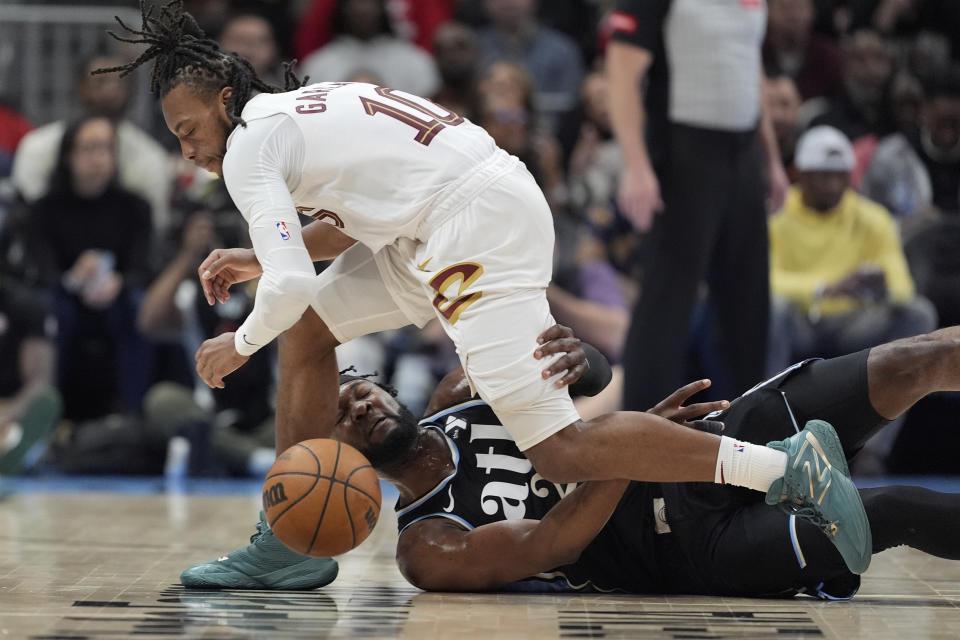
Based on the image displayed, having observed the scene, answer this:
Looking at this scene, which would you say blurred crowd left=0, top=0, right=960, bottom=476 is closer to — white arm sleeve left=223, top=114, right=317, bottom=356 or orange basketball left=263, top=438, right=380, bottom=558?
orange basketball left=263, top=438, right=380, bottom=558

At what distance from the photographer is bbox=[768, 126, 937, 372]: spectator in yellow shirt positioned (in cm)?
762

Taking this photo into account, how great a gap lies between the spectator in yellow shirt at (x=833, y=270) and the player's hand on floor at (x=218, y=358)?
4402mm

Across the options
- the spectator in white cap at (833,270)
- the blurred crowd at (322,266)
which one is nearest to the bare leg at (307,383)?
the blurred crowd at (322,266)

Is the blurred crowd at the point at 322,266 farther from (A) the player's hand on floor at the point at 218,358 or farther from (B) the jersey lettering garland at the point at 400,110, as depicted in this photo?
(A) the player's hand on floor at the point at 218,358

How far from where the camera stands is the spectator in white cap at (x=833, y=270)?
7621 mm

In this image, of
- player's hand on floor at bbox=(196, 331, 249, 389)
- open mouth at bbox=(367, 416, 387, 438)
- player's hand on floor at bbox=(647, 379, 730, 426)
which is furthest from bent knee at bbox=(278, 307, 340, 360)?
player's hand on floor at bbox=(647, 379, 730, 426)

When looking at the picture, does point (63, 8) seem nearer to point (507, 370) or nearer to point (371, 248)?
point (371, 248)

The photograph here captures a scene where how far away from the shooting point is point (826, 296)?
7750 millimetres

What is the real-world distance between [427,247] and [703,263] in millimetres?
2283

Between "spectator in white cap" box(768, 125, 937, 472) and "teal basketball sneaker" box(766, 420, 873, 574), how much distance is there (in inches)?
144

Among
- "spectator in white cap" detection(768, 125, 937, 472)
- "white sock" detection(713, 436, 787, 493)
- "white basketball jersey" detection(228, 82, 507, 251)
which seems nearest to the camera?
"white sock" detection(713, 436, 787, 493)

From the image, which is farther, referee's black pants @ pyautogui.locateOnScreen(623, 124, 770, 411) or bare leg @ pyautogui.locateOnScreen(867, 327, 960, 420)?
referee's black pants @ pyautogui.locateOnScreen(623, 124, 770, 411)

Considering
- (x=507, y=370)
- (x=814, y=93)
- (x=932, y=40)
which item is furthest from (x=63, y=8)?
(x=507, y=370)

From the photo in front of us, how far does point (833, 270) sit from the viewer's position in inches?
313
